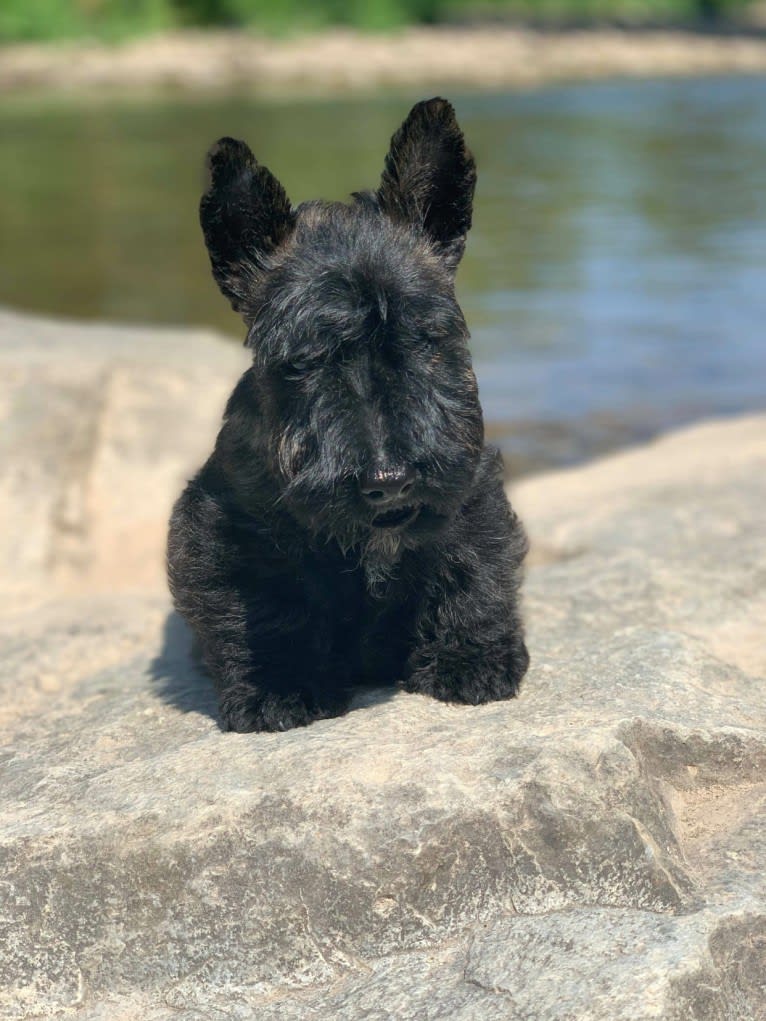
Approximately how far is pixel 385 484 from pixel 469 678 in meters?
1.03

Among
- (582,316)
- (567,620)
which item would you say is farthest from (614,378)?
(567,620)

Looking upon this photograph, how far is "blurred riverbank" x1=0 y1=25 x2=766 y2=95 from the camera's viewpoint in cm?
4347

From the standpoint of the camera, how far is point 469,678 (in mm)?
4242

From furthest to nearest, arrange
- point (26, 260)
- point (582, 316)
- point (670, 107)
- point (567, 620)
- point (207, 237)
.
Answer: point (670, 107) → point (26, 260) → point (582, 316) → point (567, 620) → point (207, 237)

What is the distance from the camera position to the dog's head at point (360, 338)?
3525 millimetres

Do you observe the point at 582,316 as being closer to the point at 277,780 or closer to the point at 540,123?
the point at 277,780

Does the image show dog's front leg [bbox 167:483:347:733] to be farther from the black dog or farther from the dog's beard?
the dog's beard

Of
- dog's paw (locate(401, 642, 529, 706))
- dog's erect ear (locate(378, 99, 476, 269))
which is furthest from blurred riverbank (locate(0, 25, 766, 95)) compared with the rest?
dog's paw (locate(401, 642, 529, 706))

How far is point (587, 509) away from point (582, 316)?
7486 mm

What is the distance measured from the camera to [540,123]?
32812 millimetres

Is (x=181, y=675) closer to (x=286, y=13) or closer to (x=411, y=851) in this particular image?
(x=411, y=851)

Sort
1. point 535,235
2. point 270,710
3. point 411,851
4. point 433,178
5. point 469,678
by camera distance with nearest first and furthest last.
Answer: point 411,851 < point 433,178 < point 270,710 < point 469,678 < point 535,235

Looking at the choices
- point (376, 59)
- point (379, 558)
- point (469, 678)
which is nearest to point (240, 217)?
point (379, 558)

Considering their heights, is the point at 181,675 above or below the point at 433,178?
below
